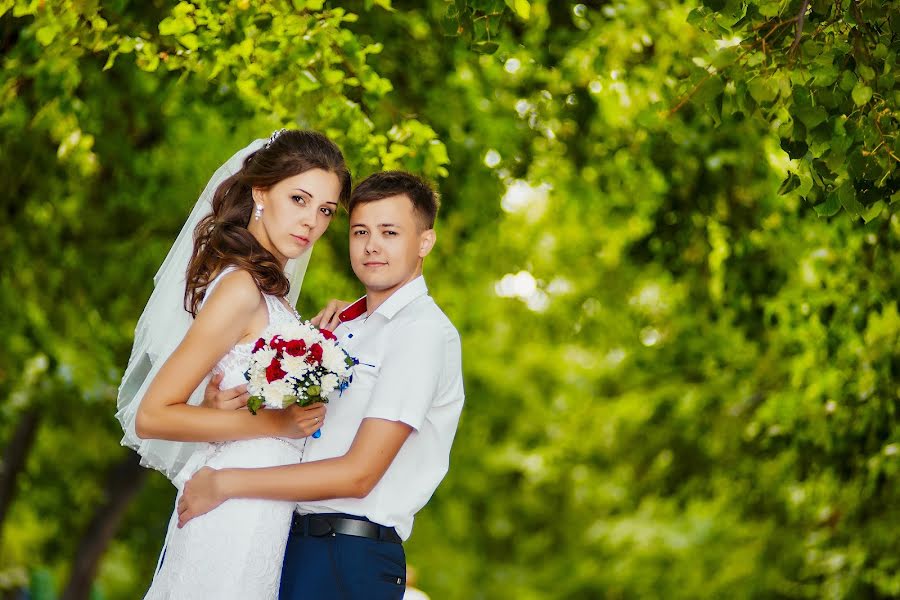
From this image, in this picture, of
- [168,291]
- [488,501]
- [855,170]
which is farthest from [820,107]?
[488,501]

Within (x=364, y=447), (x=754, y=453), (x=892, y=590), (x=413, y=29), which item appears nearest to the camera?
(x=364, y=447)

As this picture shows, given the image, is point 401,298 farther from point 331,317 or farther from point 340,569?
point 340,569

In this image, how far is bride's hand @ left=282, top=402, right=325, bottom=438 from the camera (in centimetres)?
420

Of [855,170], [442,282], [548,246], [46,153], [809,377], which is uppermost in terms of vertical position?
[548,246]

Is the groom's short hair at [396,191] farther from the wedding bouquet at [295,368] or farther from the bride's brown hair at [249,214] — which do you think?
the wedding bouquet at [295,368]

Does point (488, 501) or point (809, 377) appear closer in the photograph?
point (809, 377)

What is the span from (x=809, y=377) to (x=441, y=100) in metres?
3.43

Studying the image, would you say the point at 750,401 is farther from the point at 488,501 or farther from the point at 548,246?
the point at 488,501

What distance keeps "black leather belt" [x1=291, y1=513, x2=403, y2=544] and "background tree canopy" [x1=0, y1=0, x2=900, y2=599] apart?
211cm

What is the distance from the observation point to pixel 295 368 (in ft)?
13.0

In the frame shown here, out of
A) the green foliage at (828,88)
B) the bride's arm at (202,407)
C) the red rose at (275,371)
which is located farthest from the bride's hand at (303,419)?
the green foliage at (828,88)

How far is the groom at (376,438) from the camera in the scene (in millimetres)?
4121

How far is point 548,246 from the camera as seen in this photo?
51.9 feet

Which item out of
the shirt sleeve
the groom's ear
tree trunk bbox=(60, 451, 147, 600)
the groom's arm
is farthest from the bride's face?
tree trunk bbox=(60, 451, 147, 600)
